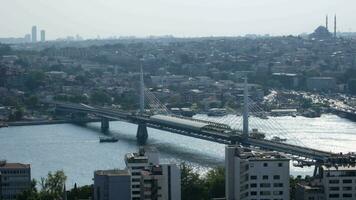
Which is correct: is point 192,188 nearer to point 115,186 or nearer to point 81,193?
point 81,193

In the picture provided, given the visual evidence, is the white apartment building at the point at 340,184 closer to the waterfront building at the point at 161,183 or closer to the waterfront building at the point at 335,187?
the waterfront building at the point at 335,187

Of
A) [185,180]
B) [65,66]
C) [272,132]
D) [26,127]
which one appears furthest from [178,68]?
[185,180]

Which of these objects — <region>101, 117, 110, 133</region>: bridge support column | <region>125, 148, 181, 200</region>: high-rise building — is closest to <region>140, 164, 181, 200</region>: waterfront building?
<region>125, 148, 181, 200</region>: high-rise building

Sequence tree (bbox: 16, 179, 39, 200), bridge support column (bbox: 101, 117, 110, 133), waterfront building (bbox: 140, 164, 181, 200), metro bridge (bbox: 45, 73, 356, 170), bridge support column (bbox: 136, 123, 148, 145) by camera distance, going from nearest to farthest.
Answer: waterfront building (bbox: 140, 164, 181, 200), tree (bbox: 16, 179, 39, 200), metro bridge (bbox: 45, 73, 356, 170), bridge support column (bbox: 136, 123, 148, 145), bridge support column (bbox: 101, 117, 110, 133)

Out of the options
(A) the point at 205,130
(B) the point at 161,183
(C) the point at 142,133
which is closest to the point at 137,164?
(B) the point at 161,183

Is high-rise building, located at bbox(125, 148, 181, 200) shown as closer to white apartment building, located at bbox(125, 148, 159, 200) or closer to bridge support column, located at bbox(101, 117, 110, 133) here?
white apartment building, located at bbox(125, 148, 159, 200)

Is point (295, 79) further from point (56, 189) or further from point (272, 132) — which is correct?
point (56, 189)
